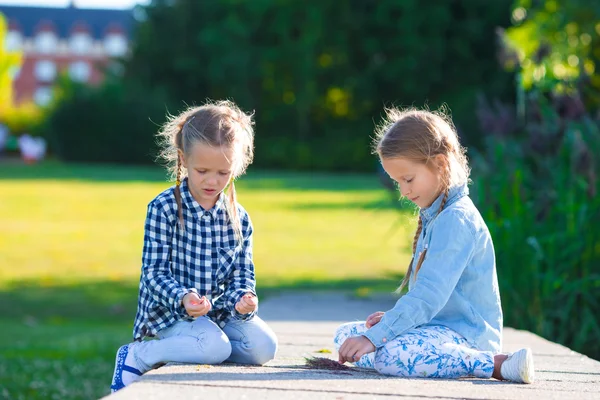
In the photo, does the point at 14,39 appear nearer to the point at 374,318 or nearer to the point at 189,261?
the point at 189,261

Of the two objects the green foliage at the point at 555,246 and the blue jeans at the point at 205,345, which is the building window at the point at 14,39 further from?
the blue jeans at the point at 205,345

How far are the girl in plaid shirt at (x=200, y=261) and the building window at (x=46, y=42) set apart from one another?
7717 centimetres

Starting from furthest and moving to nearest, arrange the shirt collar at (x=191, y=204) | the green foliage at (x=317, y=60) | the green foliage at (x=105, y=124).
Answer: the green foliage at (x=317, y=60) → the green foliage at (x=105, y=124) → the shirt collar at (x=191, y=204)

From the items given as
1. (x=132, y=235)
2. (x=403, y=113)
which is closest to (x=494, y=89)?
(x=132, y=235)

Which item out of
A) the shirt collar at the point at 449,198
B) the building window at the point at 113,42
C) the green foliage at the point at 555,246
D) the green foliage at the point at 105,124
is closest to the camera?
the shirt collar at the point at 449,198

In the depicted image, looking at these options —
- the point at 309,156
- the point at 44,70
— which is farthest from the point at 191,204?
the point at 44,70

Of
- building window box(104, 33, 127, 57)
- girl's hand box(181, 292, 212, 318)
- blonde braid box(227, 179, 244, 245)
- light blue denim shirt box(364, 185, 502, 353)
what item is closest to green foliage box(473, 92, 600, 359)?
light blue denim shirt box(364, 185, 502, 353)

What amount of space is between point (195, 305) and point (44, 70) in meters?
79.1

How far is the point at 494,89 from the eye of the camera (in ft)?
109

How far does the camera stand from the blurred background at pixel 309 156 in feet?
18.2

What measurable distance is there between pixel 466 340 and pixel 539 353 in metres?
0.88

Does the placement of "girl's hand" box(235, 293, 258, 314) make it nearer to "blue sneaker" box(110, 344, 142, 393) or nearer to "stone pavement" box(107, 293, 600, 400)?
"stone pavement" box(107, 293, 600, 400)

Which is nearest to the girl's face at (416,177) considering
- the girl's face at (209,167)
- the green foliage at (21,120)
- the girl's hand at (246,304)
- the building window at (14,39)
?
the girl's face at (209,167)

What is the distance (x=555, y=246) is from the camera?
550 cm
